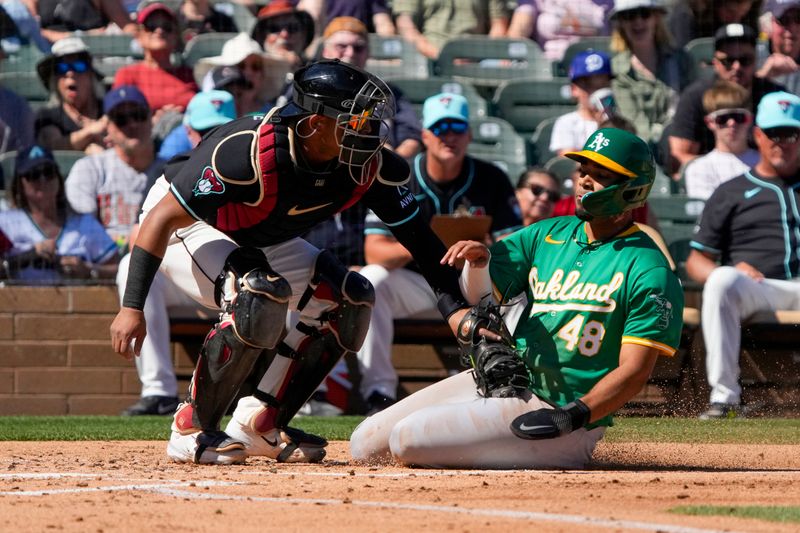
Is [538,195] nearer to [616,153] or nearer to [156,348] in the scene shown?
[156,348]

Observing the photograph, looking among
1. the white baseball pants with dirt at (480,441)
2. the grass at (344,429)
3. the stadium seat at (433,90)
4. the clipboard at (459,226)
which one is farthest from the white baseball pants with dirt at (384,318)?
the white baseball pants with dirt at (480,441)

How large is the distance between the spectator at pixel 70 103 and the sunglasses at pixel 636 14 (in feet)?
14.5

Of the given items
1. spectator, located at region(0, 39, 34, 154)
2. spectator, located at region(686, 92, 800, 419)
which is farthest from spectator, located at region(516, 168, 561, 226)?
spectator, located at region(0, 39, 34, 154)

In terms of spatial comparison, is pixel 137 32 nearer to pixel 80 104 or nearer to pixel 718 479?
pixel 80 104

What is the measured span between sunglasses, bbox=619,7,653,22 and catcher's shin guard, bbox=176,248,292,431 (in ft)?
20.9

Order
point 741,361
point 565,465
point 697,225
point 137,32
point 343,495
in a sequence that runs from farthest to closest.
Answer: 1. point 137,32
2. point 697,225
3. point 741,361
4. point 565,465
5. point 343,495

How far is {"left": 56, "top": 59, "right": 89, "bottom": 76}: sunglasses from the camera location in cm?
999

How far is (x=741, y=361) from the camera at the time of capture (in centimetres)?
878

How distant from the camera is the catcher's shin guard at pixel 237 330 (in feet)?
16.5

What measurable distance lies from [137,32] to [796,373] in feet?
19.6

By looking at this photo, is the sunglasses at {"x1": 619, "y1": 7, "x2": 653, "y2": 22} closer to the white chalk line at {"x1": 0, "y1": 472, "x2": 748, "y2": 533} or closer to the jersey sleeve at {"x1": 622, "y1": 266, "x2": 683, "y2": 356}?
the jersey sleeve at {"x1": 622, "y1": 266, "x2": 683, "y2": 356}

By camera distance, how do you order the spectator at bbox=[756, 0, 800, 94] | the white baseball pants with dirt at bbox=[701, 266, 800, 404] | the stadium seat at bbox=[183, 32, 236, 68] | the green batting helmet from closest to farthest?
the green batting helmet → the white baseball pants with dirt at bbox=[701, 266, 800, 404] → the stadium seat at bbox=[183, 32, 236, 68] → the spectator at bbox=[756, 0, 800, 94]

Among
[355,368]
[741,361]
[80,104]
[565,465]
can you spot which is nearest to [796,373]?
[741,361]

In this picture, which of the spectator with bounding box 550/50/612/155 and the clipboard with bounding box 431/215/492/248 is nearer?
the clipboard with bounding box 431/215/492/248
